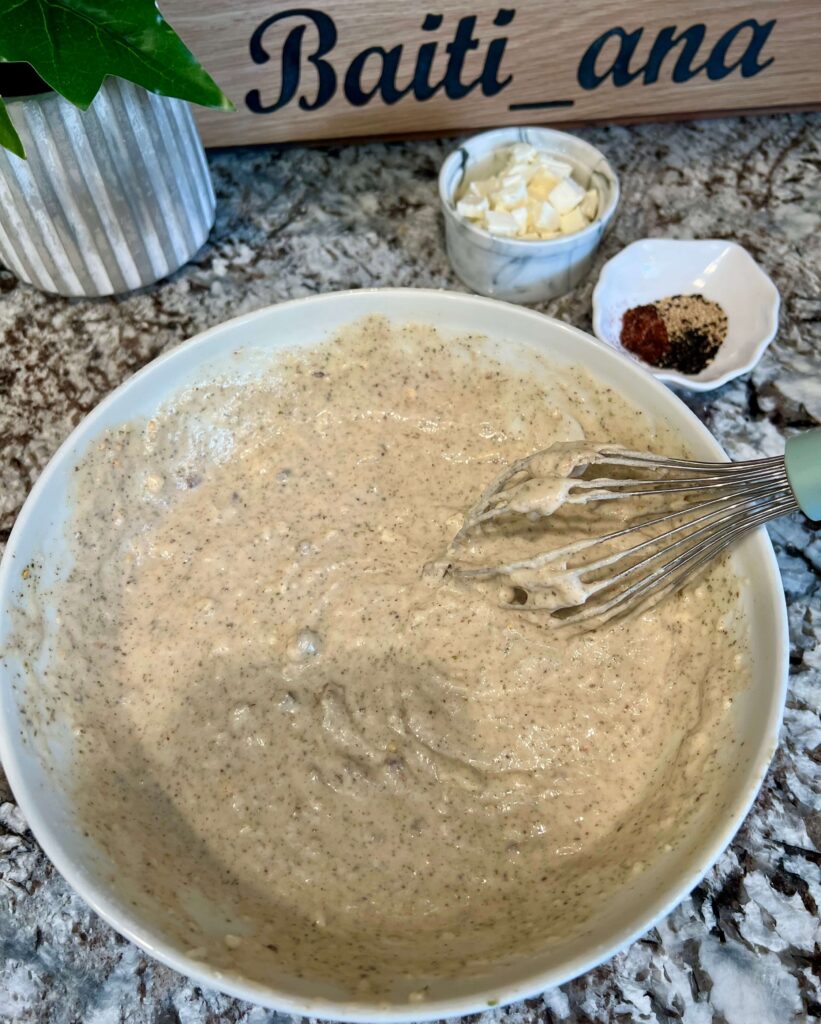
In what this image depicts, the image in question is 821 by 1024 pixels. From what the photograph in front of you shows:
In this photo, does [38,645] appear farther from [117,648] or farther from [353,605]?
[353,605]

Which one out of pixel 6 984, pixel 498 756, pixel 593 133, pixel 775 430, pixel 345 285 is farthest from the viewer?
pixel 593 133

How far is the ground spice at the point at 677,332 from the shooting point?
116cm

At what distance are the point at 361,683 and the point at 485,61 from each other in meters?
0.87

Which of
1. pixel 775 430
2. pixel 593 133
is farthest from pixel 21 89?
pixel 775 430

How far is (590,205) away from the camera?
1186 mm

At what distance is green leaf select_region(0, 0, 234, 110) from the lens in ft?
2.86

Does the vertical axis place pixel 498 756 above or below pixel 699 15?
below

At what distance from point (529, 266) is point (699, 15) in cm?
42

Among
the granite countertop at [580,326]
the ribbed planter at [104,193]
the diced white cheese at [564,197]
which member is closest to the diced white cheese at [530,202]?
the diced white cheese at [564,197]

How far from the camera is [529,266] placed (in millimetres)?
1170

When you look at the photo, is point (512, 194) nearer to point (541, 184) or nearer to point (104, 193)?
point (541, 184)

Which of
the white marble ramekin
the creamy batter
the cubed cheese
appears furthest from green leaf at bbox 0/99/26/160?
the cubed cheese

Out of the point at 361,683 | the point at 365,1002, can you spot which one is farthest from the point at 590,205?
the point at 365,1002

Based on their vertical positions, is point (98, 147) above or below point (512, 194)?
→ above
